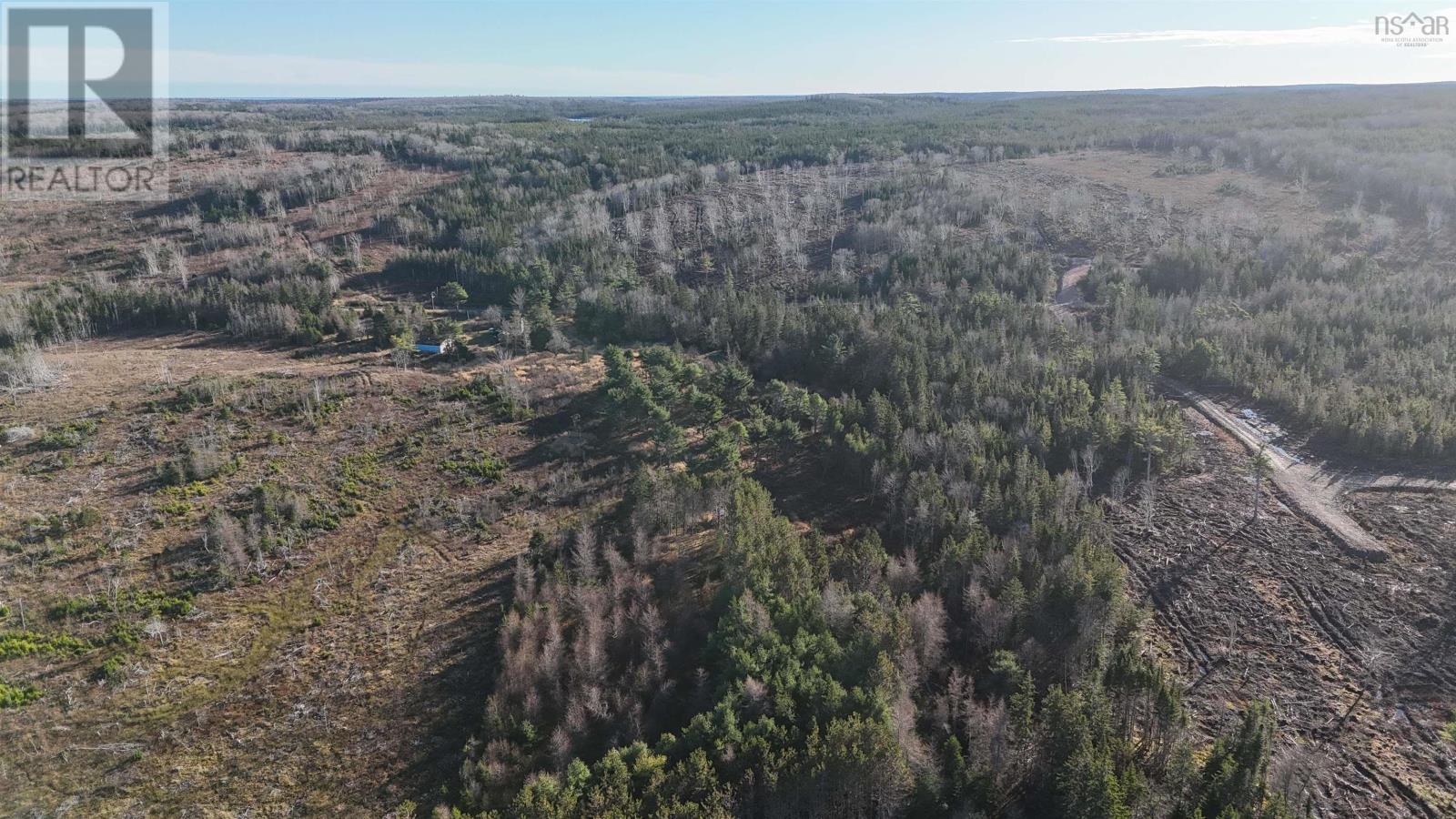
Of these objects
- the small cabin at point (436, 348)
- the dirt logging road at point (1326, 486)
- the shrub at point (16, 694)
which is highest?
the small cabin at point (436, 348)

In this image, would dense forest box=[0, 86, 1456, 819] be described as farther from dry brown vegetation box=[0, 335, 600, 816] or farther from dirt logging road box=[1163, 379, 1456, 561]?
dry brown vegetation box=[0, 335, 600, 816]

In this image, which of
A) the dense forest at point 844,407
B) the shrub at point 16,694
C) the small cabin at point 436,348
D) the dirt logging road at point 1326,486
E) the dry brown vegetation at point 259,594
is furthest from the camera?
the small cabin at point 436,348

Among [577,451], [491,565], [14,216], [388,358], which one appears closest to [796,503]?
[577,451]

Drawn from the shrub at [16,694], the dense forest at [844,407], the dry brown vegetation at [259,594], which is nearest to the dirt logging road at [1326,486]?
the dense forest at [844,407]

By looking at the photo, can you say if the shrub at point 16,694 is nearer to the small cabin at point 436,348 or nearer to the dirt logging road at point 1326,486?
the small cabin at point 436,348

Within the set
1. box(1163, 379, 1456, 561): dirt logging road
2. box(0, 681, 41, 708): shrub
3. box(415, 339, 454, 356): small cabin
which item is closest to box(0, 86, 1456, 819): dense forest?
box(415, 339, 454, 356): small cabin

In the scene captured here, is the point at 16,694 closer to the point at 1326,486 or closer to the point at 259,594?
the point at 259,594
